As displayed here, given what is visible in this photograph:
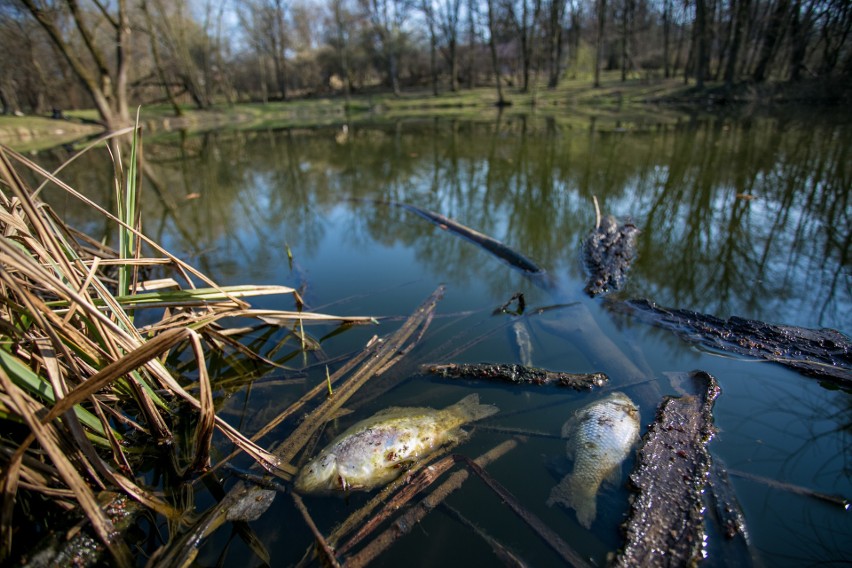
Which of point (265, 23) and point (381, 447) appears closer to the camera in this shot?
point (381, 447)

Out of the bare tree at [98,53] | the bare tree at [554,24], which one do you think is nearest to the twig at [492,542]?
the bare tree at [98,53]

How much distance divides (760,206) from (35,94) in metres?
46.4

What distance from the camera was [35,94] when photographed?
3306 cm

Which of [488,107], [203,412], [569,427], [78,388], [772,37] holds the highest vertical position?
[772,37]

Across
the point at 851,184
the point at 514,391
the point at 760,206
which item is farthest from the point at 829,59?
the point at 514,391

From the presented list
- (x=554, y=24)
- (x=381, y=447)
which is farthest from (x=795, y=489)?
(x=554, y=24)

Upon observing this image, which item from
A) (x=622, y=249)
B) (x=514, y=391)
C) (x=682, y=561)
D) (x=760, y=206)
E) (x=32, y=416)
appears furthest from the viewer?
(x=760, y=206)

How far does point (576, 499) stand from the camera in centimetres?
206

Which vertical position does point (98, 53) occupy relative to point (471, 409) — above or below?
above

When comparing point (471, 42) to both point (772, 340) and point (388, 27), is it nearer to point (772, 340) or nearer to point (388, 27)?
point (388, 27)

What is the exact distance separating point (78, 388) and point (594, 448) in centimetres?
236

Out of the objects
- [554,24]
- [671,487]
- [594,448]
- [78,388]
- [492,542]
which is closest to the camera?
[78,388]

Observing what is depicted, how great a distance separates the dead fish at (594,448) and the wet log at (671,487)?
0.34 feet

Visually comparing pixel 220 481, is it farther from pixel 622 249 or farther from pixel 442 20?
pixel 442 20
